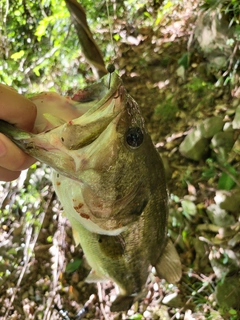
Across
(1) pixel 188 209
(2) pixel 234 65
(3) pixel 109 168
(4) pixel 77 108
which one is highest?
(4) pixel 77 108

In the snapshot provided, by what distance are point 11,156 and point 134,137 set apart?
0.36 meters

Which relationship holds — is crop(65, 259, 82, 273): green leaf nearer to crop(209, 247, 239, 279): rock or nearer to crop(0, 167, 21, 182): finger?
crop(209, 247, 239, 279): rock

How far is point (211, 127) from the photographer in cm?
299

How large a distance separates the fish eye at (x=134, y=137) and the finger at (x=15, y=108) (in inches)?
11.2

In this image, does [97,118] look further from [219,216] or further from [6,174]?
[219,216]

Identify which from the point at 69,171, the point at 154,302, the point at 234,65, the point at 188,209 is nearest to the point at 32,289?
the point at 154,302

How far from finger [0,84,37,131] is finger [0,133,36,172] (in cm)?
6

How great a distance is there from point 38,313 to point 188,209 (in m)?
1.53

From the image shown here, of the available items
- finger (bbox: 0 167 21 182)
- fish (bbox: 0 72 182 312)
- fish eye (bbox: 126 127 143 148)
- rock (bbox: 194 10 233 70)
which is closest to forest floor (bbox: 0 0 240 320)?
rock (bbox: 194 10 233 70)

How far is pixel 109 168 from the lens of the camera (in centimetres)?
105

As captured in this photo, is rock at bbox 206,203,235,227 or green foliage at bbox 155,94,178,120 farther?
green foliage at bbox 155,94,178,120

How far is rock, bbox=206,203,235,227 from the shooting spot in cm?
271

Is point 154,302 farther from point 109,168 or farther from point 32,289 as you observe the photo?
point 109,168

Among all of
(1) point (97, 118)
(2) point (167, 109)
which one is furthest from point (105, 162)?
(2) point (167, 109)
